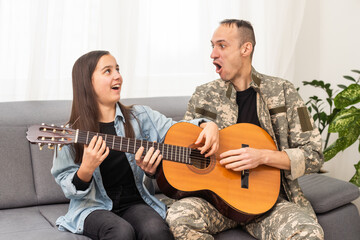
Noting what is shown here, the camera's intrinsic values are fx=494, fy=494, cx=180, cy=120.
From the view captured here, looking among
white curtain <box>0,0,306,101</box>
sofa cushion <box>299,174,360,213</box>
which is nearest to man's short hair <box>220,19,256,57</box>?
sofa cushion <box>299,174,360,213</box>

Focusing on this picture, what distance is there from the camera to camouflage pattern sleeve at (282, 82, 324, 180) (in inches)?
88.6

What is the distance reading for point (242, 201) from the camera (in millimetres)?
2098

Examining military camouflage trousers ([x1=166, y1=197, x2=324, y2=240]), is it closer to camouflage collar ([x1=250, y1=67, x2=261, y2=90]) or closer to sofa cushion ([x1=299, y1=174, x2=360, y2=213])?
sofa cushion ([x1=299, y1=174, x2=360, y2=213])

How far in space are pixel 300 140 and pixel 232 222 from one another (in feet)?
1.66

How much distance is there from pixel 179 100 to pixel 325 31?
5.85 feet

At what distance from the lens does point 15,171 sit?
2.37 meters

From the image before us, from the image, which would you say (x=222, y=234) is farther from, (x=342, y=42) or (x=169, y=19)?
(x=342, y=42)

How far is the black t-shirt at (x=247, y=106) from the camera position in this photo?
7.84 feet

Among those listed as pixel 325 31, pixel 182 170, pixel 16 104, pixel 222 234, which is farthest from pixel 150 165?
pixel 325 31

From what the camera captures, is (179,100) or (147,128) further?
(179,100)

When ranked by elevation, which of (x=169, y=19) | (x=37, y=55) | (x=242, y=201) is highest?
(x=169, y=19)

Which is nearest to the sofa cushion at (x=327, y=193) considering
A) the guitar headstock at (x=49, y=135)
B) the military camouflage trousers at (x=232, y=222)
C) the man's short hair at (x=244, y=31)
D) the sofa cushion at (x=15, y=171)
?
the military camouflage trousers at (x=232, y=222)

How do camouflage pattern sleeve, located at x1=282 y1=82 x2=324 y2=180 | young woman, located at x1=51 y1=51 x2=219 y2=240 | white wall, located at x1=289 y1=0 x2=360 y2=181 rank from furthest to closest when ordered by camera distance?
1. white wall, located at x1=289 y1=0 x2=360 y2=181
2. camouflage pattern sleeve, located at x1=282 y1=82 x2=324 y2=180
3. young woman, located at x1=51 y1=51 x2=219 y2=240

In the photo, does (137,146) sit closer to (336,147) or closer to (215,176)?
(215,176)
